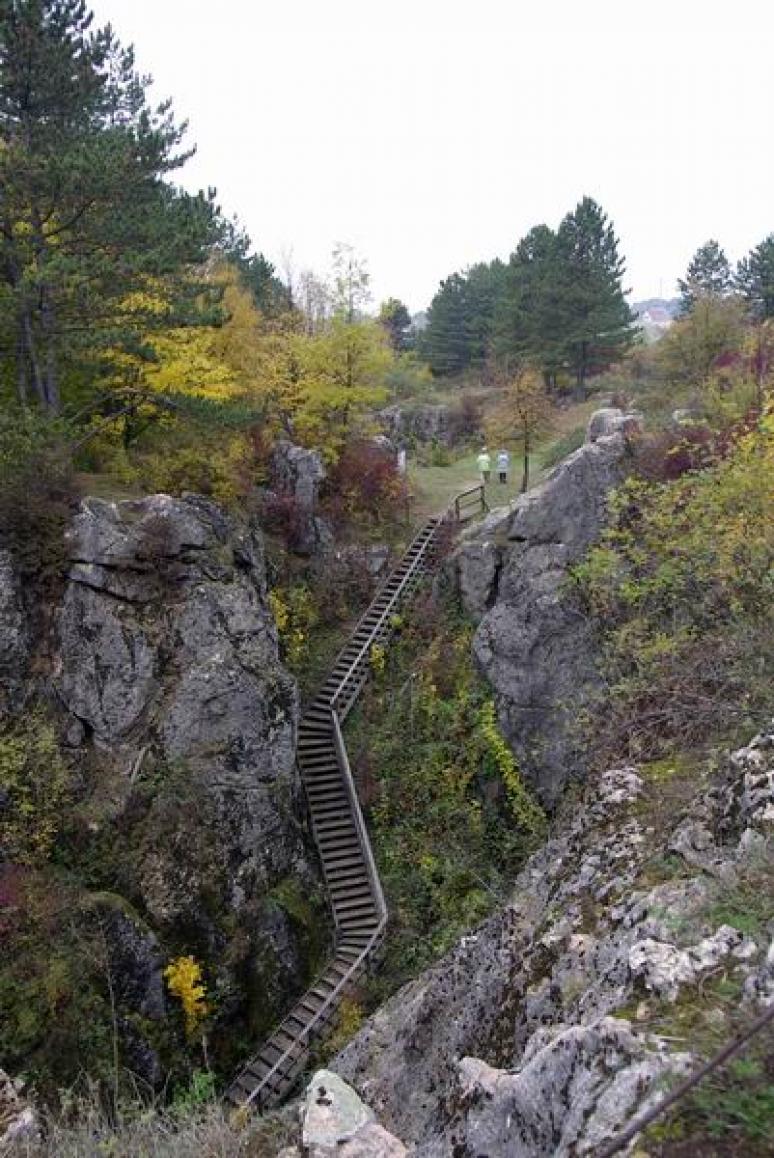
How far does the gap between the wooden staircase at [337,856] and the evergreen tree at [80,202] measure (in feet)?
32.3

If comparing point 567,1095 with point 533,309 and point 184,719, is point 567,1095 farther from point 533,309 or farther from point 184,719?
point 533,309

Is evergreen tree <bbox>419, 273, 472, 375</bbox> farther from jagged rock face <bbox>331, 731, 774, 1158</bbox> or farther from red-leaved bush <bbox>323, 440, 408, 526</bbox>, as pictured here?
jagged rock face <bbox>331, 731, 774, 1158</bbox>

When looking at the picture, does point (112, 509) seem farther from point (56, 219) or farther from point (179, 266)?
point (56, 219)

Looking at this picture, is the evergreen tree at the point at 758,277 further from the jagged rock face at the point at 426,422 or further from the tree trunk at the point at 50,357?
the tree trunk at the point at 50,357

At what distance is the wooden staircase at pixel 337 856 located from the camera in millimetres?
12859

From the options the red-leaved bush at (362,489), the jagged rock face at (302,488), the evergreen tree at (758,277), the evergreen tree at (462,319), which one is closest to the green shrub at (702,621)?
the jagged rock face at (302,488)

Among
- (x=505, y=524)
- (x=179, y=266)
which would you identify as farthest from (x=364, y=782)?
(x=179, y=266)

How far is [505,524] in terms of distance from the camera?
2064 cm

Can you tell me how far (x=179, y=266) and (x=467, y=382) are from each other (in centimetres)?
3692

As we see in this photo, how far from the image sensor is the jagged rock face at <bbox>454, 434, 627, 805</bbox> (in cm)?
1644

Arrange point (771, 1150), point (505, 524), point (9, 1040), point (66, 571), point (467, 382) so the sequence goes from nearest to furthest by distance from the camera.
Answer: point (771, 1150), point (9, 1040), point (66, 571), point (505, 524), point (467, 382)

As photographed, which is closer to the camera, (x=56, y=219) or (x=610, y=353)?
(x=56, y=219)

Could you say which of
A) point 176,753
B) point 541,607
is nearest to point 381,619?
point 541,607

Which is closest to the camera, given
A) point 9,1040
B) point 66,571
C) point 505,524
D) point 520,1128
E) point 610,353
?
point 520,1128
